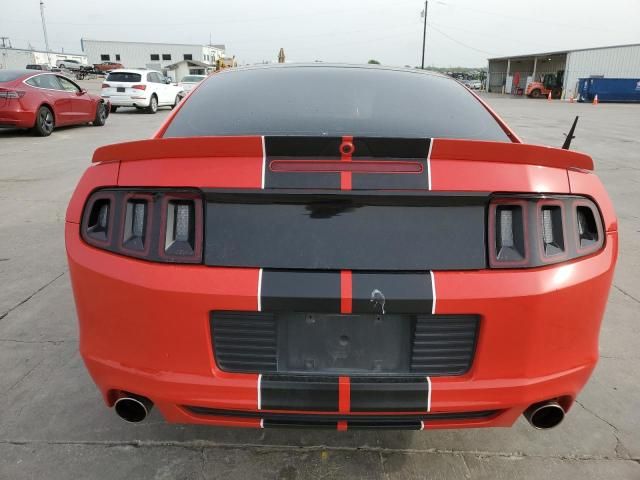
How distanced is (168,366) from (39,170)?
7.86 m

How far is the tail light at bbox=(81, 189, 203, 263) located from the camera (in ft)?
5.21

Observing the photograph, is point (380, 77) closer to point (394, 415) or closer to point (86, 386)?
point (394, 415)

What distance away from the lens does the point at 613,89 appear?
35.3m

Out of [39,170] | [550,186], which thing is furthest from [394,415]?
[39,170]

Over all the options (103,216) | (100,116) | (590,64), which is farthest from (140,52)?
(103,216)

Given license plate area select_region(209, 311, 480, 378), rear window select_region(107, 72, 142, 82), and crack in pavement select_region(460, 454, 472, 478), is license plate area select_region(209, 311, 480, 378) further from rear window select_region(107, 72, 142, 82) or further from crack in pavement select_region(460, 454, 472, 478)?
rear window select_region(107, 72, 142, 82)

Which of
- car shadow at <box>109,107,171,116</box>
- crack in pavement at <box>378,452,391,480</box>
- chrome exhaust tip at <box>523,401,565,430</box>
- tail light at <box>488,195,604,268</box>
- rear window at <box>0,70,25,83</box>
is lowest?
crack in pavement at <box>378,452,391,480</box>

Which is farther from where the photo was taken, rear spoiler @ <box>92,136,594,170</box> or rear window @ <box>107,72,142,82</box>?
rear window @ <box>107,72,142,82</box>

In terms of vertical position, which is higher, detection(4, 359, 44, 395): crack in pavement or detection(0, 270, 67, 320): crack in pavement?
detection(0, 270, 67, 320): crack in pavement

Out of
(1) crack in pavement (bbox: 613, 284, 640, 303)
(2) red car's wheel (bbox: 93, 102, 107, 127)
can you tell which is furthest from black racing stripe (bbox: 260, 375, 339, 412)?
(2) red car's wheel (bbox: 93, 102, 107, 127)

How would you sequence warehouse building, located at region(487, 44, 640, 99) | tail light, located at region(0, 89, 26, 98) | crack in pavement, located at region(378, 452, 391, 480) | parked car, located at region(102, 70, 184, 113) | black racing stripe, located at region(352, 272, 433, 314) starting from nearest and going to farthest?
black racing stripe, located at region(352, 272, 433, 314), crack in pavement, located at region(378, 452, 391, 480), tail light, located at region(0, 89, 26, 98), parked car, located at region(102, 70, 184, 113), warehouse building, located at region(487, 44, 640, 99)

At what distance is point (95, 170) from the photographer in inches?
69.2

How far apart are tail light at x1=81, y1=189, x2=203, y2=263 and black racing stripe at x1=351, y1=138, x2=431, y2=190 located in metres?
0.53

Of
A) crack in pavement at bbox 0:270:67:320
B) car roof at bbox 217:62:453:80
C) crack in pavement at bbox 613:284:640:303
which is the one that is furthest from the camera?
crack in pavement at bbox 613:284:640:303
